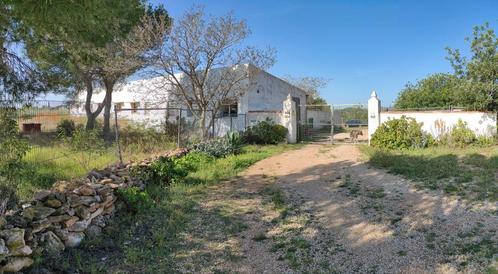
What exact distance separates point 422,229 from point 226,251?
8.92 ft

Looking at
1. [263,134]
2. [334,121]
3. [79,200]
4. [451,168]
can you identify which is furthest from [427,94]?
[79,200]

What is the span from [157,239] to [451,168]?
742 centimetres

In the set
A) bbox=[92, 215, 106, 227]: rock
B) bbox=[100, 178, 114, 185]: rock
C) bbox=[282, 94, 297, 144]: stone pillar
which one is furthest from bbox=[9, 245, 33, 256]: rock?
bbox=[282, 94, 297, 144]: stone pillar

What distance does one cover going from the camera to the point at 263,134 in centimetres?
1605

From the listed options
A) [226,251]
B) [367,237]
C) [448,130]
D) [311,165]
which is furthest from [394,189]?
[448,130]

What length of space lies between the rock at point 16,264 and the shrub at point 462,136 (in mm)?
13171

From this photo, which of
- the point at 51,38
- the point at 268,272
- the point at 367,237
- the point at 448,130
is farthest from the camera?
the point at 448,130

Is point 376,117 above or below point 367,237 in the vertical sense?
above

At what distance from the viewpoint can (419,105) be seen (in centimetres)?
2953

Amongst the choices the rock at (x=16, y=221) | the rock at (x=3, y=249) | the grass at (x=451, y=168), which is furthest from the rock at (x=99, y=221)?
the grass at (x=451, y=168)

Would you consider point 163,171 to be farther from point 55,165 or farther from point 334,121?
point 334,121

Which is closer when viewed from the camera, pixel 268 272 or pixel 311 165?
pixel 268 272

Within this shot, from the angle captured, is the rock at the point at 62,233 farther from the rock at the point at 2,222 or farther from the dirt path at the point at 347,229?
the dirt path at the point at 347,229

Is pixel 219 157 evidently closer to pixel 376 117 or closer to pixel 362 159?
pixel 362 159
